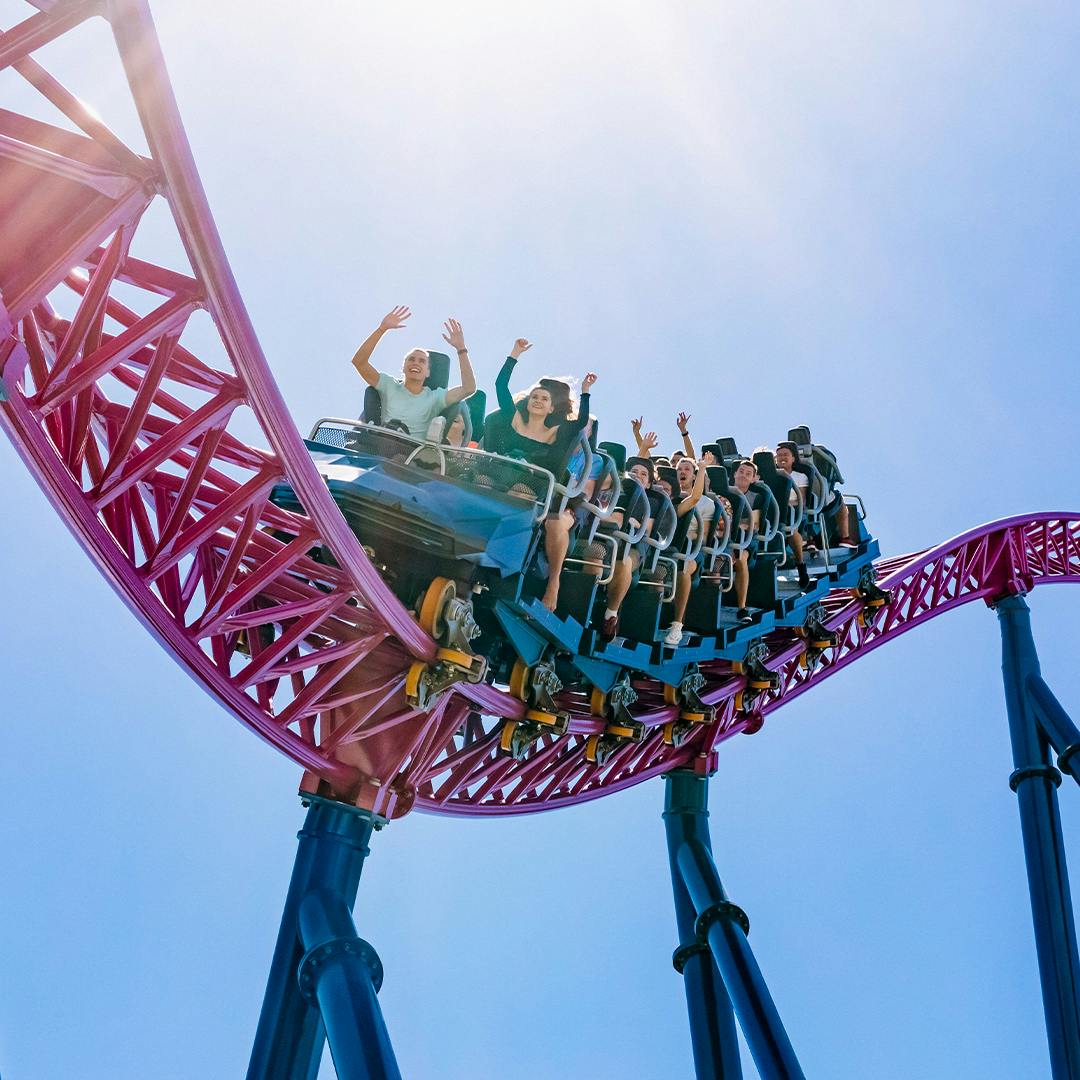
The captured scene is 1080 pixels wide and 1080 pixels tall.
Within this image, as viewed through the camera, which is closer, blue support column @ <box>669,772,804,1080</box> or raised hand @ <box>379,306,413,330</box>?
raised hand @ <box>379,306,413,330</box>

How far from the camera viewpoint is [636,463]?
6832 millimetres

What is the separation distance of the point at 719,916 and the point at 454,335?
4185 mm

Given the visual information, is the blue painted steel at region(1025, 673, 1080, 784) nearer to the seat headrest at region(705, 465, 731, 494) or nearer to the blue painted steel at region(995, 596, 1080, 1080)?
the blue painted steel at region(995, 596, 1080, 1080)

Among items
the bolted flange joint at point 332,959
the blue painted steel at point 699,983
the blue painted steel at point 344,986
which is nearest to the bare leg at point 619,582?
the blue painted steel at point 344,986

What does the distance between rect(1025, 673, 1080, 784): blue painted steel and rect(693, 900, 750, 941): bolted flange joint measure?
3497 millimetres

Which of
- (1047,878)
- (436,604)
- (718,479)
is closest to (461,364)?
(436,604)

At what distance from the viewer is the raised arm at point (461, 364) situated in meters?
5.00

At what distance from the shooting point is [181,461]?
427 cm

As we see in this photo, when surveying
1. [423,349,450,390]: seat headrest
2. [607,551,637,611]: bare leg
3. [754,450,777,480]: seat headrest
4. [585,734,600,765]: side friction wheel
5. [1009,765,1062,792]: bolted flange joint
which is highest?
[754,450,777,480]: seat headrest

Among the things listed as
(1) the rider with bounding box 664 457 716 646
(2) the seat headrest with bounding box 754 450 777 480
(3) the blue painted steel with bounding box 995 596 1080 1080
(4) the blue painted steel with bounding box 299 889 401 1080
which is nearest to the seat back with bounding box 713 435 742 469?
(2) the seat headrest with bounding box 754 450 777 480

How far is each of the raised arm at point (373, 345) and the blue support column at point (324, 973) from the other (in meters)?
1.99

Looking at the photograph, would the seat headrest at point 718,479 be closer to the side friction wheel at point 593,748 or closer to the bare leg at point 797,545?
the bare leg at point 797,545

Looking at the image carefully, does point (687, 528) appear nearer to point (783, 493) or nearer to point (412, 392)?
point (783, 493)

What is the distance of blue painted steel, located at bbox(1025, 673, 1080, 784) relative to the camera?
9025mm
